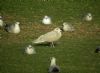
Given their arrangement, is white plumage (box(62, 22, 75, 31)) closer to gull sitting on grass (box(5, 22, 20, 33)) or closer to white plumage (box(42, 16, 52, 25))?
white plumage (box(42, 16, 52, 25))

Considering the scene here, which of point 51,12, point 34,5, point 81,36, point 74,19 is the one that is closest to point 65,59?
point 81,36

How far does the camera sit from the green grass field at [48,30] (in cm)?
2008

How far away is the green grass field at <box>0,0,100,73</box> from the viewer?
791 inches

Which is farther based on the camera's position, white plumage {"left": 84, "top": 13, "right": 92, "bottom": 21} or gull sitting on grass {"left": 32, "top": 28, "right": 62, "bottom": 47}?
white plumage {"left": 84, "top": 13, "right": 92, "bottom": 21}

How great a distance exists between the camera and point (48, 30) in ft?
87.1

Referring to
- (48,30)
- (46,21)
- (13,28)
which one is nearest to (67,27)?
(48,30)

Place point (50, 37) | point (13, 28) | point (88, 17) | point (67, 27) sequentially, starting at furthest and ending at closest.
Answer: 1. point (88, 17)
2. point (67, 27)
3. point (13, 28)
4. point (50, 37)

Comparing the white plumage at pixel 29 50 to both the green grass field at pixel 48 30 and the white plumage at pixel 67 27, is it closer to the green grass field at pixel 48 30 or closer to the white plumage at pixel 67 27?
the green grass field at pixel 48 30

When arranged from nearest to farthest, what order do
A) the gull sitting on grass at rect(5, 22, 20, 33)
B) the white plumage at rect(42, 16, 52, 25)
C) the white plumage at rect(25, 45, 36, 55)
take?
the white plumage at rect(25, 45, 36, 55) < the gull sitting on grass at rect(5, 22, 20, 33) < the white plumage at rect(42, 16, 52, 25)

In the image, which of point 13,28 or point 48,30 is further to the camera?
point 48,30

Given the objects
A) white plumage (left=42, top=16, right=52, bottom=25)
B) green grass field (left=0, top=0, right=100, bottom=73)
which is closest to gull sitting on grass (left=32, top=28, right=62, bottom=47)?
green grass field (left=0, top=0, right=100, bottom=73)

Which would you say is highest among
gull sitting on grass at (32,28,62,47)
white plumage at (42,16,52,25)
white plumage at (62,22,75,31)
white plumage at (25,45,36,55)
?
white plumage at (42,16,52,25)

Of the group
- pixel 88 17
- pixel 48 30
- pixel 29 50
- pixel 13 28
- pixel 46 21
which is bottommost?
pixel 29 50

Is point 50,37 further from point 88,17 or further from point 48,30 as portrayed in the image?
point 88,17
